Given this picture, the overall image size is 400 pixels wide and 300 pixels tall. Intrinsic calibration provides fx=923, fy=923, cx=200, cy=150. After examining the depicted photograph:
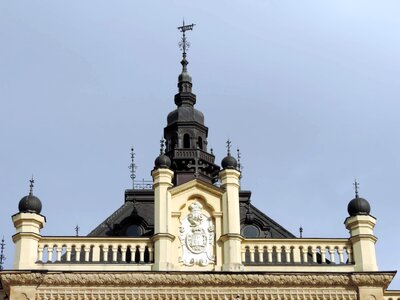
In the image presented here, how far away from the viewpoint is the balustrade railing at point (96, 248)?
30.0 meters

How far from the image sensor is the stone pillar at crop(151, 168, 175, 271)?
97.7ft

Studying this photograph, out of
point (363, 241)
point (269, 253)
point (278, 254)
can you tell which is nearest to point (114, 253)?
point (269, 253)

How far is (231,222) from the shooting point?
30.5 meters

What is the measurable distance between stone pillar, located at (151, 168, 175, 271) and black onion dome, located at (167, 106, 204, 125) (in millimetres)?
6689

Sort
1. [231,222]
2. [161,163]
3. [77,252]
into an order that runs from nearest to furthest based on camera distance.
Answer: [77,252] → [231,222] → [161,163]

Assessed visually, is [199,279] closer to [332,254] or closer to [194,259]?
[194,259]

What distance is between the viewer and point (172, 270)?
97.0 ft

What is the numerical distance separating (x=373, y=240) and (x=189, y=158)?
9.16 m

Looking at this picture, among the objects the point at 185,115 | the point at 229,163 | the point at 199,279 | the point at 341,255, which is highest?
the point at 185,115

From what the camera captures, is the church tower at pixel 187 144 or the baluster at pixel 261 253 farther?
the church tower at pixel 187 144

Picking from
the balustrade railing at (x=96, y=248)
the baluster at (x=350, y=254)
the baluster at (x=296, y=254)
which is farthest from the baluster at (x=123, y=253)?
the baluster at (x=350, y=254)

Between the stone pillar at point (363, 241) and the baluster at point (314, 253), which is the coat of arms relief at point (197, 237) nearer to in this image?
the baluster at point (314, 253)

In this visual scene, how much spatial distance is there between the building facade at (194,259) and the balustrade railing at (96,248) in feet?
0.11

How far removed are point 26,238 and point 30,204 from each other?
3.82 feet
